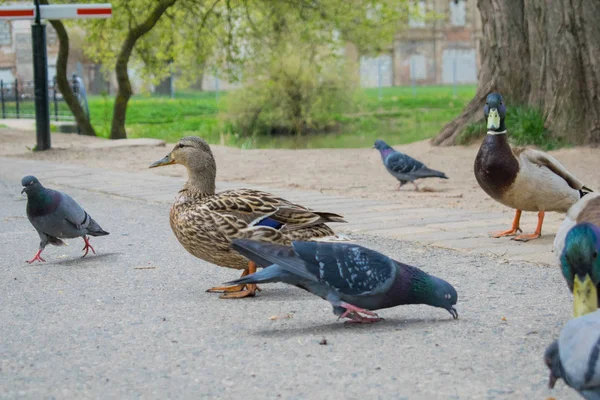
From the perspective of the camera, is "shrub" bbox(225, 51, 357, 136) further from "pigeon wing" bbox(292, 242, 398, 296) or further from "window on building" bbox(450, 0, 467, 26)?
"window on building" bbox(450, 0, 467, 26)

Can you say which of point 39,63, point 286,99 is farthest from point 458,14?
point 39,63

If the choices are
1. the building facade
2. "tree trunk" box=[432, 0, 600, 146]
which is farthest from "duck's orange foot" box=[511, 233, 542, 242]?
the building facade

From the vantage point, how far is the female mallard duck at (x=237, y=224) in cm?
520

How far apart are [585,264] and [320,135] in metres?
23.5

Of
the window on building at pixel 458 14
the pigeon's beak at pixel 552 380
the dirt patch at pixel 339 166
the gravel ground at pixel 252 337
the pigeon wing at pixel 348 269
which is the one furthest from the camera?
the window on building at pixel 458 14

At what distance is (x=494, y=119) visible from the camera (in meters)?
7.10

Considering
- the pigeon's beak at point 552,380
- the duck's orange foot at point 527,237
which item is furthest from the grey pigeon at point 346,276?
the duck's orange foot at point 527,237

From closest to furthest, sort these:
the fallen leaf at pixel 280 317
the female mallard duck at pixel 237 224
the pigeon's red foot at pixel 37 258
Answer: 1. the fallen leaf at pixel 280 317
2. the female mallard duck at pixel 237 224
3. the pigeon's red foot at pixel 37 258

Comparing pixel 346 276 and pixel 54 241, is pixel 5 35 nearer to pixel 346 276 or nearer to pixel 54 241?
pixel 54 241

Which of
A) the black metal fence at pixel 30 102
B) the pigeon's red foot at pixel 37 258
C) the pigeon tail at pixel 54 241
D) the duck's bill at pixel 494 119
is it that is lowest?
the pigeon's red foot at pixel 37 258

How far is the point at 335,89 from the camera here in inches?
1116

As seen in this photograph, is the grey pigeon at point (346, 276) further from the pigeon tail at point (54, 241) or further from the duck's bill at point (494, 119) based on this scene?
the duck's bill at point (494, 119)

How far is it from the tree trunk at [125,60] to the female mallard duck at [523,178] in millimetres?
13801

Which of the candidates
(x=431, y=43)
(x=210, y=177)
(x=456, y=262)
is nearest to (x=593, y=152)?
(x=456, y=262)
